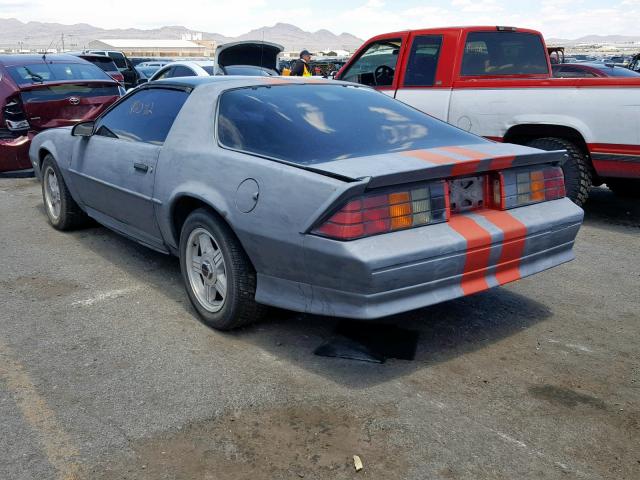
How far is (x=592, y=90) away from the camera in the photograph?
5.95m

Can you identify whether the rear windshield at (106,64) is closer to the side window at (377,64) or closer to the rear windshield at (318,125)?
the side window at (377,64)

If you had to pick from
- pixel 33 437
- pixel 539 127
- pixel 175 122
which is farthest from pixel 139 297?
pixel 539 127

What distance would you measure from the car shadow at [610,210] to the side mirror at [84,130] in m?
4.71

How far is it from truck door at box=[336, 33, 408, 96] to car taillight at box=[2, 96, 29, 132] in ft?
12.3

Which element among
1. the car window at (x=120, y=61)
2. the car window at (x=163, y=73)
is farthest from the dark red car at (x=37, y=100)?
the car window at (x=120, y=61)

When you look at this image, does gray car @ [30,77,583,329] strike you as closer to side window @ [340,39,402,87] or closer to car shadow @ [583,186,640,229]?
car shadow @ [583,186,640,229]

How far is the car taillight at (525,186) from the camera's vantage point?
11.7 ft

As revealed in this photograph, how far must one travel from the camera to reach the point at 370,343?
11.9 feet

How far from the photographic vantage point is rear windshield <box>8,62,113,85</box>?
816 cm

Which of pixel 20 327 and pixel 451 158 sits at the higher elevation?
pixel 451 158

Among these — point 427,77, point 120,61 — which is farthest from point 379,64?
point 120,61

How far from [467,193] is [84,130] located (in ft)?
10.4

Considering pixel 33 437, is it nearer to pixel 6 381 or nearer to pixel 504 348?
pixel 6 381

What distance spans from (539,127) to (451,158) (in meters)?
3.41
